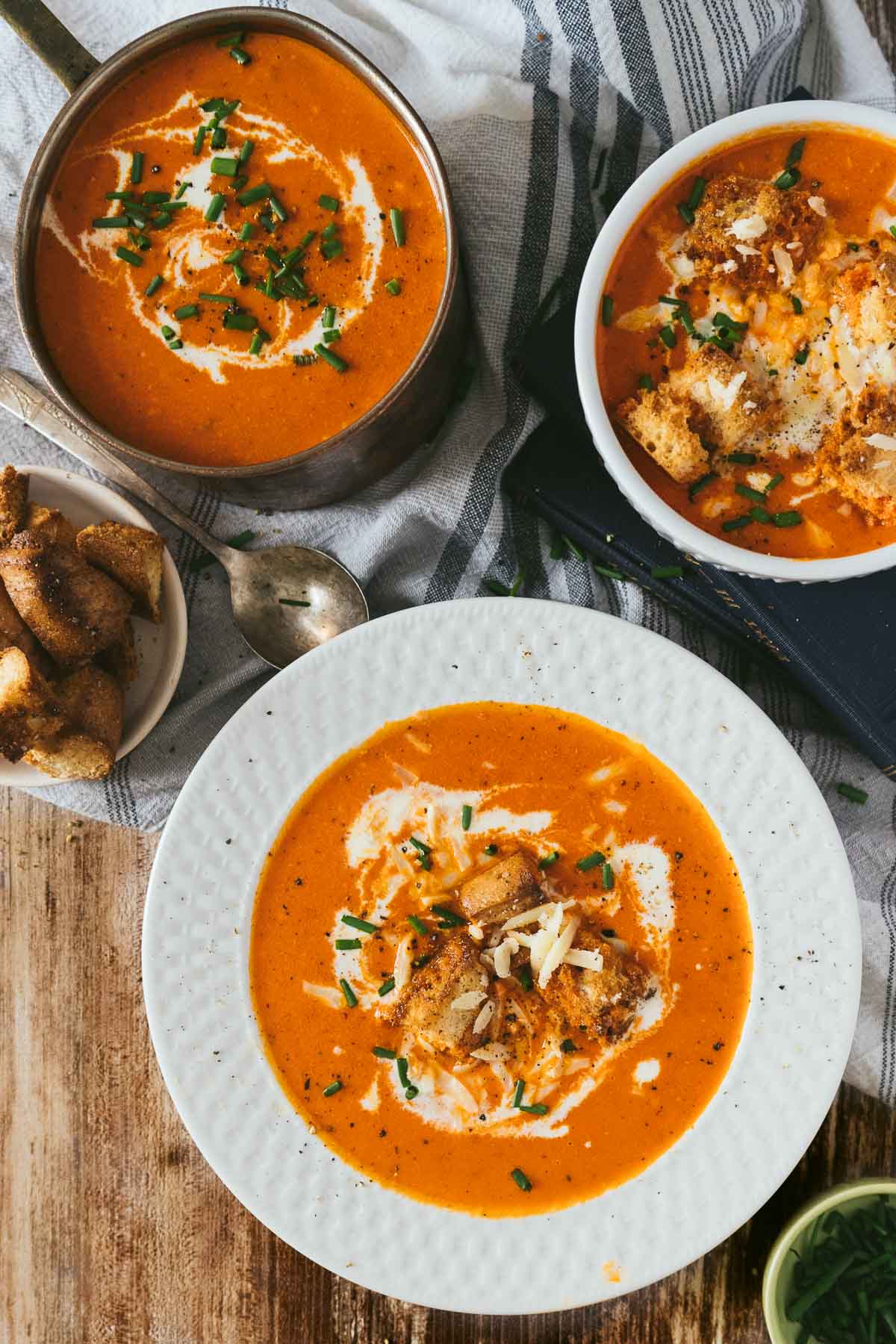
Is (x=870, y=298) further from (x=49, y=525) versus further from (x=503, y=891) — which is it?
(x=49, y=525)

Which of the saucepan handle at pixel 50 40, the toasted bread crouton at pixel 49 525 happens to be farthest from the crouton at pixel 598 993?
the saucepan handle at pixel 50 40

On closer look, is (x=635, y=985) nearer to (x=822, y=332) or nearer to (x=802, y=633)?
(x=802, y=633)

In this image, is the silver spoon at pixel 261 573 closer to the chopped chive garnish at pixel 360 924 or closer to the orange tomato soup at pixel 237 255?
the orange tomato soup at pixel 237 255

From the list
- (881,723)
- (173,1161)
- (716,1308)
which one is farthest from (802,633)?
(173,1161)

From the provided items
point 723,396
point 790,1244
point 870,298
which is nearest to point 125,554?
point 723,396

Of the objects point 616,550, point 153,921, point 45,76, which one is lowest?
point 616,550
